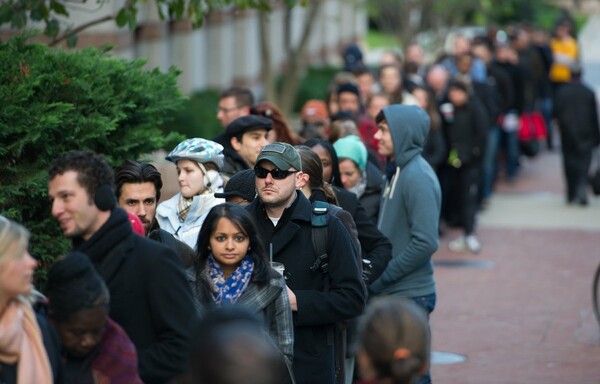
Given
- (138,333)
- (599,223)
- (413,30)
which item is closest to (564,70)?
(413,30)

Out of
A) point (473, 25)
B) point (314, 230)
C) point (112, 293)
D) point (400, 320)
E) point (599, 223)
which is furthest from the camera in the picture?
point (473, 25)

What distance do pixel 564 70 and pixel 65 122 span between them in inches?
831

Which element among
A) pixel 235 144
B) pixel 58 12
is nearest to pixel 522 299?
pixel 235 144

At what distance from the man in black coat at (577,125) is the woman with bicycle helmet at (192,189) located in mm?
12806

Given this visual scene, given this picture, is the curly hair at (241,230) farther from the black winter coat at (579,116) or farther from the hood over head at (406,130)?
the black winter coat at (579,116)

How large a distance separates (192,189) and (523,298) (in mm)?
6808

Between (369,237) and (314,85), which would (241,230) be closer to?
(369,237)

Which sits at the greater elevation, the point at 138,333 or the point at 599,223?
the point at 138,333

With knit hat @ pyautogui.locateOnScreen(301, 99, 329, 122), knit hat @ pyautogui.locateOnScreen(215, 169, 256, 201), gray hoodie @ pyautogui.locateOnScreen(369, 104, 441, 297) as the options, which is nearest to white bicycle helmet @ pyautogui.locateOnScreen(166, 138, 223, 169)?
knit hat @ pyautogui.locateOnScreen(215, 169, 256, 201)

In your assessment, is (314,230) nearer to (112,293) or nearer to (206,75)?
(112,293)

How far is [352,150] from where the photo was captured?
943 cm

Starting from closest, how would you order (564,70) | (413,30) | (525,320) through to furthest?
(525,320), (564,70), (413,30)

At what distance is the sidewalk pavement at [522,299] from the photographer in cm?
1082

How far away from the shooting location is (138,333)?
207 inches
